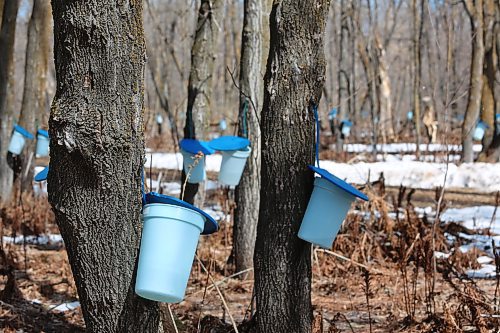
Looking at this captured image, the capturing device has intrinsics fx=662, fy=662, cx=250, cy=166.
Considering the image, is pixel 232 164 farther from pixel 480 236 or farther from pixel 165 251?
pixel 480 236

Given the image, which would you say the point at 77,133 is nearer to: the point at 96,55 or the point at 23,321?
the point at 96,55

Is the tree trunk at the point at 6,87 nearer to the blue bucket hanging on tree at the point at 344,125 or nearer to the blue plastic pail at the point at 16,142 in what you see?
the blue plastic pail at the point at 16,142

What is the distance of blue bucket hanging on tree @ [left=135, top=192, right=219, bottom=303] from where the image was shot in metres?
2.15

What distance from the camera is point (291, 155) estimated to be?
2.94m

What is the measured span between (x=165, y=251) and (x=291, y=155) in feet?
3.16

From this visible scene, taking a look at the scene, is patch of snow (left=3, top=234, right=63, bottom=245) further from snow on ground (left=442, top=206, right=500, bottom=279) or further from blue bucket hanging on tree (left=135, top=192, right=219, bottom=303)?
blue bucket hanging on tree (left=135, top=192, right=219, bottom=303)

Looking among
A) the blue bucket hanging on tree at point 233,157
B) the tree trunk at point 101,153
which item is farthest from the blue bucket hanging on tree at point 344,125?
the tree trunk at point 101,153

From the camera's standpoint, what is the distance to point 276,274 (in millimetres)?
2955

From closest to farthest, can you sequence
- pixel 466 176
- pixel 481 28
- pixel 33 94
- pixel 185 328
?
pixel 185 328 < pixel 33 94 < pixel 466 176 < pixel 481 28

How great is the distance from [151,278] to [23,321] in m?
2.07

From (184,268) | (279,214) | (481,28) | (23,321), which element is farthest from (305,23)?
(481,28)

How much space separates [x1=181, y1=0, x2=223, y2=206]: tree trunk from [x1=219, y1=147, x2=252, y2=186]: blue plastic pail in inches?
34.6

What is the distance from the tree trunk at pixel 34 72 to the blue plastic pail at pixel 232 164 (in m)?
4.56

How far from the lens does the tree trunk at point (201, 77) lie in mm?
5633
